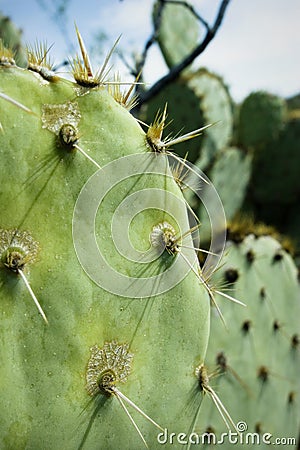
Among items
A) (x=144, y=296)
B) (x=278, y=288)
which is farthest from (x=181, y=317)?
(x=278, y=288)

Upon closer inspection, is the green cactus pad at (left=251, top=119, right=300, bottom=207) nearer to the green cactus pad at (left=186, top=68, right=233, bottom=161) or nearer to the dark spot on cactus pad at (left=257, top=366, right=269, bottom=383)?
the green cactus pad at (left=186, top=68, right=233, bottom=161)

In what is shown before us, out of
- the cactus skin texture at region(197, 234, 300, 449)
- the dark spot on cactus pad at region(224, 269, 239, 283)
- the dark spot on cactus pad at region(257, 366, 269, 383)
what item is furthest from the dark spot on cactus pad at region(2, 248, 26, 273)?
the dark spot on cactus pad at region(257, 366, 269, 383)

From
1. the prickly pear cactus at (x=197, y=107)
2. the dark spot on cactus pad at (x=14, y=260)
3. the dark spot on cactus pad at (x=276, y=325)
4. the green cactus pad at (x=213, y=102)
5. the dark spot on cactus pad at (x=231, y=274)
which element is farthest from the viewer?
the green cactus pad at (x=213, y=102)

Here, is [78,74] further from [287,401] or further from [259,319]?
[287,401]

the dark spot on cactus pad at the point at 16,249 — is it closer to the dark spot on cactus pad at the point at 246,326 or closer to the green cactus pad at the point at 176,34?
the dark spot on cactus pad at the point at 246,326

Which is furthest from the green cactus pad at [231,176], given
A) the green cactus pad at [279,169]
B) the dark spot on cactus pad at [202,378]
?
the dark spot on cactus pad at [202,378]

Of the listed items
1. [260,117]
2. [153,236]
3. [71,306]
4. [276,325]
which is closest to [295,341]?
[276,325]
